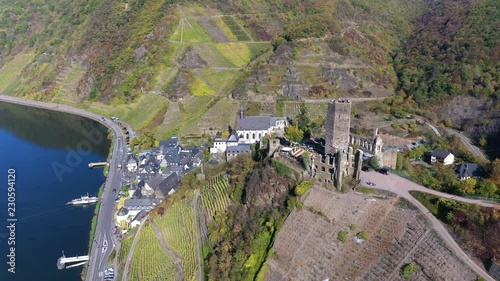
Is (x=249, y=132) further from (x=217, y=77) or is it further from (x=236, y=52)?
(x=236, y=52)

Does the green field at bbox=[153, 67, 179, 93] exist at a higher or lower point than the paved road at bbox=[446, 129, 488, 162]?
higher

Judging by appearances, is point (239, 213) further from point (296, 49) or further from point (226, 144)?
point (296, 49)

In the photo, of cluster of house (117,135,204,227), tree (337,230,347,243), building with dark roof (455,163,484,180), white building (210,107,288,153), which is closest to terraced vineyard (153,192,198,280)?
cluster of house (117,135,204,227)

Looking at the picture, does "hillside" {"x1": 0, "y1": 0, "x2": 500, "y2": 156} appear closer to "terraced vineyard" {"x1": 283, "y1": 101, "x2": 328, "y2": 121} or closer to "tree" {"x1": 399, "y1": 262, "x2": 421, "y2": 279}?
"terraced vineyard" {"x1": 283, "y1": 101, "x2": 328, "y2": 121}

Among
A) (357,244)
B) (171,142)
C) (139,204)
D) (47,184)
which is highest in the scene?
(171,142)

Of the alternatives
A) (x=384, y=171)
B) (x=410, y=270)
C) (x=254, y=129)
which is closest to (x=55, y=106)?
(x=254, y=129)

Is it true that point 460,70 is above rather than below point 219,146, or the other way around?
above

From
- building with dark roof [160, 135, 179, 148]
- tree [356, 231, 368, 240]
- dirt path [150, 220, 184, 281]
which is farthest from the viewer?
building with dark roof [160, 135, 179, 148]

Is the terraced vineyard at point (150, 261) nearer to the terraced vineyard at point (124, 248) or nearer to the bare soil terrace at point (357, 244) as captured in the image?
the terraced vineyard at point (124, 248)
